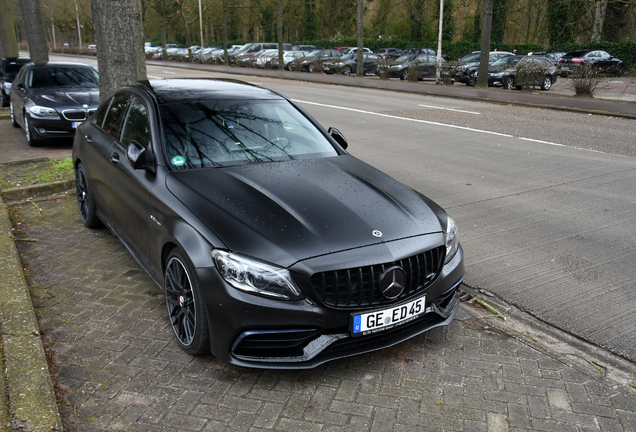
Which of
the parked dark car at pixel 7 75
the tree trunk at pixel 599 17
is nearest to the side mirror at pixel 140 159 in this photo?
the parked dark car at pixel 7 75

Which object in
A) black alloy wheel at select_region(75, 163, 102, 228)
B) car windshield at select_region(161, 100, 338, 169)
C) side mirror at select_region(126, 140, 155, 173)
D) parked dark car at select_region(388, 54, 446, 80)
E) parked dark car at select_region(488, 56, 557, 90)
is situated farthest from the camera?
parked dark car at select_region(388, 54, 446, 80)

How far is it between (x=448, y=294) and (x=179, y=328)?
1775 mm

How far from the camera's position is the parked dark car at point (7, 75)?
16922 mm

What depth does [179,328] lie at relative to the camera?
11.8ft

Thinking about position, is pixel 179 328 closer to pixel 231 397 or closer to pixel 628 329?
pixel 231 397

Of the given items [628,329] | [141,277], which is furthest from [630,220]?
[141,277]

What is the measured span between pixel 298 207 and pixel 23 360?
1.91 m

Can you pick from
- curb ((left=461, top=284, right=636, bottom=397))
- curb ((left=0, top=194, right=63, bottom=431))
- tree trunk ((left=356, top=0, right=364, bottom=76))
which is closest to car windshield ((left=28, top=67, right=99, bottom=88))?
curb ((left=0, top=194, right=63, bottom=431))

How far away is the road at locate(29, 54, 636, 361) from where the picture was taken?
440 cm

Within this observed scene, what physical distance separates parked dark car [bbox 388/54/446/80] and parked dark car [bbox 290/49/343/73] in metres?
6.02

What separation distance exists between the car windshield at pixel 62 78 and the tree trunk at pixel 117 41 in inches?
166

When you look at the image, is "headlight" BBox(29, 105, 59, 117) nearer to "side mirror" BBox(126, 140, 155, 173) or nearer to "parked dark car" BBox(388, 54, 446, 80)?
"side mirror" BBox(126, 140, 155, 173)

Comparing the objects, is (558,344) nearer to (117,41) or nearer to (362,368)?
(362,368)

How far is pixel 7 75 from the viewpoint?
57.7 feet
